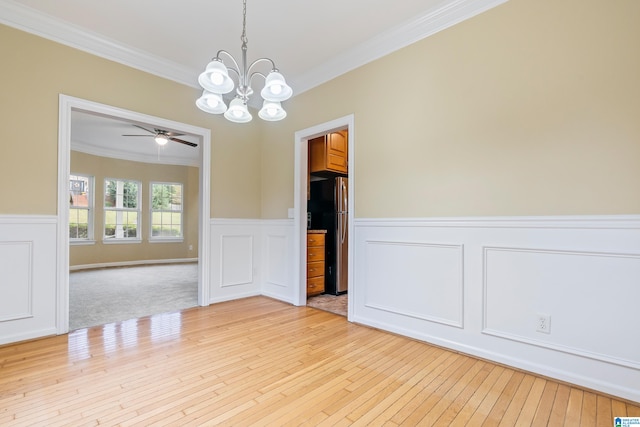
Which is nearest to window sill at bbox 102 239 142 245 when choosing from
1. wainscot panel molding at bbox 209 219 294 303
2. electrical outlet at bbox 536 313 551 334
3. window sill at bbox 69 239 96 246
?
window sill at bbox 69 239 96 246

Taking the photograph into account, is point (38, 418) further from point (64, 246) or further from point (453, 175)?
point (453, 175)

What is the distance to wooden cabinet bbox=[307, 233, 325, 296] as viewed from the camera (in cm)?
414

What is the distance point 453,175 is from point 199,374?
95.4 inches

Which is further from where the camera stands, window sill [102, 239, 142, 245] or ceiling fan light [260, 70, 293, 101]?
window sill [102, 239, 142, 245]

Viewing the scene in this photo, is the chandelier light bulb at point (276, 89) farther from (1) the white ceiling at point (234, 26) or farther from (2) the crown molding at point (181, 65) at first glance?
(2) the crown molding at point (181, 65)

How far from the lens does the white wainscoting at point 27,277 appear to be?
2.52 meters

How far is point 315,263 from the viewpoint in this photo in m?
4.23

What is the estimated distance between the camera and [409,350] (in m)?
2.46

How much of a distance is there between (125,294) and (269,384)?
3490 millimetres

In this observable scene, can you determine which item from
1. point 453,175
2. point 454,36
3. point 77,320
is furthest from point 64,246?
point 454,36

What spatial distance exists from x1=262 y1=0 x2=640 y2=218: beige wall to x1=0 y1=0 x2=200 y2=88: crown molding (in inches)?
81.2

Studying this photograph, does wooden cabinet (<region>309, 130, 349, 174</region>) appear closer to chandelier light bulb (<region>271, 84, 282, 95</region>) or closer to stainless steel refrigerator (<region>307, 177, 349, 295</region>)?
stainless steel refrigerator (<region>307, 177, 349, 295</region>)

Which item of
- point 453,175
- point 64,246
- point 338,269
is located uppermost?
point 453,175

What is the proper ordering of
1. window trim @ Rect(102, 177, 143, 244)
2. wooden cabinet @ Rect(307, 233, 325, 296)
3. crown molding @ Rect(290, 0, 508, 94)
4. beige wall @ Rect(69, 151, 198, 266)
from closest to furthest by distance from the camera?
crown molding @ Rect(290, 0, 508, 94), wooden cabinet @ Rect(307, 233, 325, 296), beige wall @ Rect(69, 151, 198, 266), window trim @ Rect(102, 177, 143, 244)
